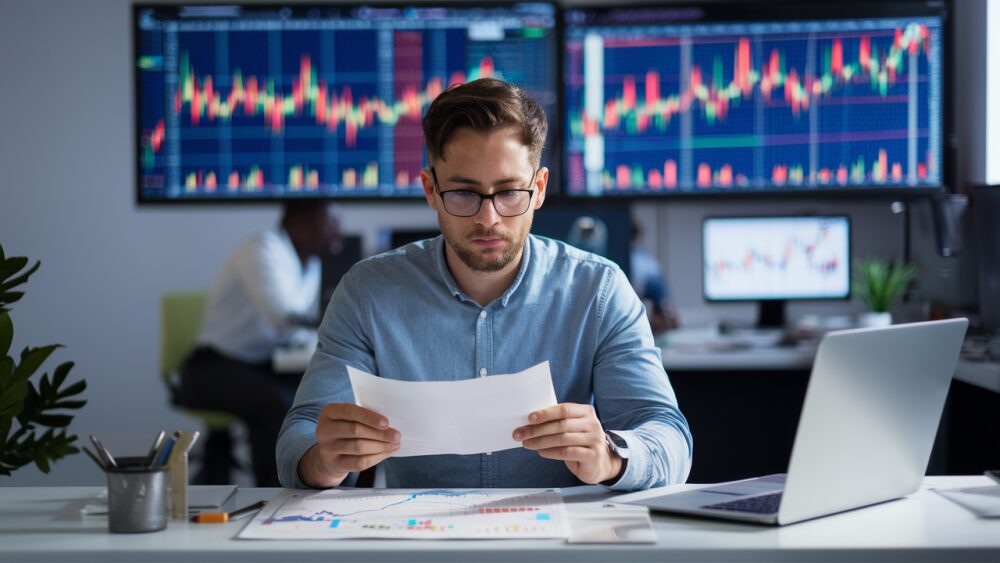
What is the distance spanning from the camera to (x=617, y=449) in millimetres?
1461

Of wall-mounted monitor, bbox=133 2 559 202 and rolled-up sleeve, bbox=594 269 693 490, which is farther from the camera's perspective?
wall-mounted monitor, bbox=133 2 559 202

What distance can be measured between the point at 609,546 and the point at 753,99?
347 centimetres

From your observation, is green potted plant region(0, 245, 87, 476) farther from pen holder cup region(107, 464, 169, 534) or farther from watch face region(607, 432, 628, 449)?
watch face region(607, 432, 628, 449)

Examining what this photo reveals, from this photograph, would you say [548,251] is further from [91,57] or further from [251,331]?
[91,57]

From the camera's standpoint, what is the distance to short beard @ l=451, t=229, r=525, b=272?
5.56 ft

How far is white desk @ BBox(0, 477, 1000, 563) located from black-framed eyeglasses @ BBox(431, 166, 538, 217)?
566 mm

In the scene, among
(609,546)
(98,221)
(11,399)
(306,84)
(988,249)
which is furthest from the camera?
(98,221)

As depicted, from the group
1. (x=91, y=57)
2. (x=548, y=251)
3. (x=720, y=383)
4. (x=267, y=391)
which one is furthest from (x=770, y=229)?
(x=91, y=57)

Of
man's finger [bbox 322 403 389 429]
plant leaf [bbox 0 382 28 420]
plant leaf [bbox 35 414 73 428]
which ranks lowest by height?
plant leaf [bbox 35 414 73 428]

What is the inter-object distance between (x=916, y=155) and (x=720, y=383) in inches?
61.5

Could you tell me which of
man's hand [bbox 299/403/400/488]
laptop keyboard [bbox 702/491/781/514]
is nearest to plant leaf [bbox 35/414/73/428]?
man's hand [bbox 299/403/400/488]

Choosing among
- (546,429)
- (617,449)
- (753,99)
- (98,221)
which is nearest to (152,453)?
(546,429)

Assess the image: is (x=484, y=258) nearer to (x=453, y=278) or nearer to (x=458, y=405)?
(x=453, y=278)

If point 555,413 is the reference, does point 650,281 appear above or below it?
above
